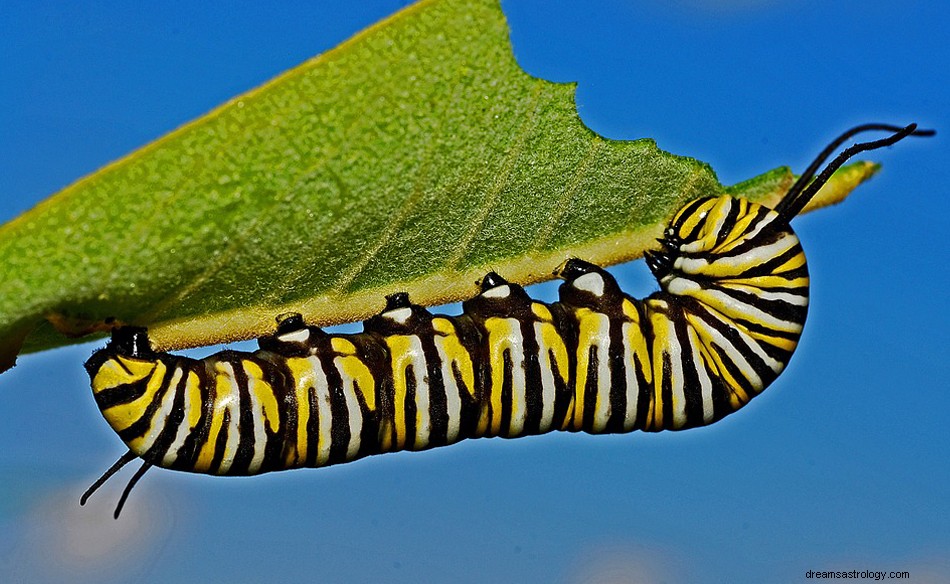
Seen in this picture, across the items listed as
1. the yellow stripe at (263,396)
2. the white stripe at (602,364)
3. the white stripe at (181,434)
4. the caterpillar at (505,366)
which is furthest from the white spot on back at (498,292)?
the white stripe at (181,434)

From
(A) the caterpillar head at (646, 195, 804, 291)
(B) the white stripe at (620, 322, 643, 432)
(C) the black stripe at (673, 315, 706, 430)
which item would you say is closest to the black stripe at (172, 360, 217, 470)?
(B) the white stripe at (620, 322, 643, 432)

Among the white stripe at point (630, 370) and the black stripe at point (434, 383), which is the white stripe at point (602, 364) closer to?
the white stripe at point (630, 370)

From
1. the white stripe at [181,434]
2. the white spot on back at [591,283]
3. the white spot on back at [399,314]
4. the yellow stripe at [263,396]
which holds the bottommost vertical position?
the white stripe at [181,434]

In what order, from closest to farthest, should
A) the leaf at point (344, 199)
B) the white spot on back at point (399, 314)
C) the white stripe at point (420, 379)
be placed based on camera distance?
the leaf at point (344, 199), the white spot on back at point (399, 314), the white stripe at point (420, 379)

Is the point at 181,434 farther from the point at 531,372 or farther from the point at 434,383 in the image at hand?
the point at 531,372

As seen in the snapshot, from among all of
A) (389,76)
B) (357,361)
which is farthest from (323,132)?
(357,361)

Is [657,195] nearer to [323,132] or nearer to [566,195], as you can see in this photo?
[566,195]
